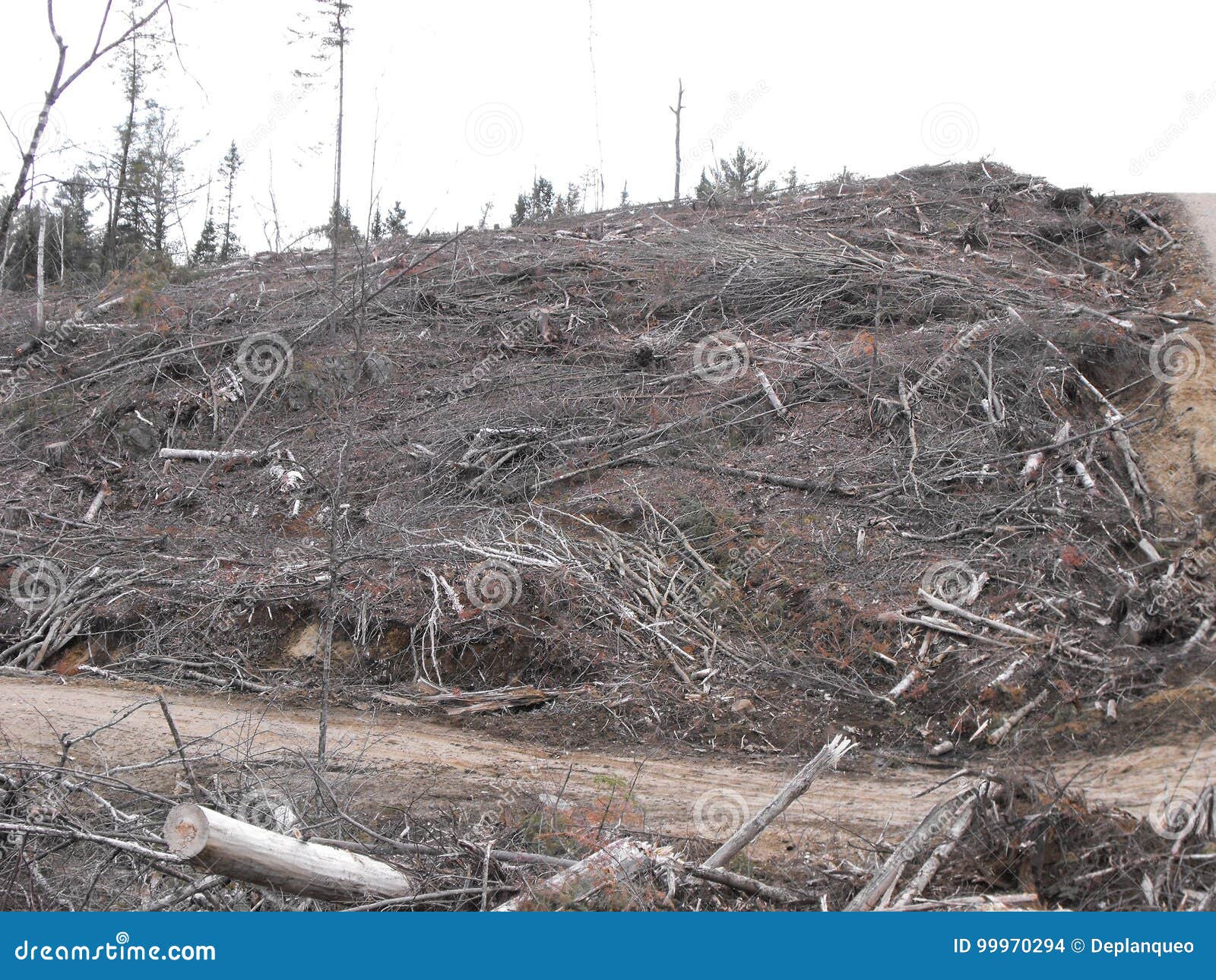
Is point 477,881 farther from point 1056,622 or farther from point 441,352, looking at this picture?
point 441,352

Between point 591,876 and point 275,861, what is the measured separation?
4.09 ft

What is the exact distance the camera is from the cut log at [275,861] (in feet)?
10.1

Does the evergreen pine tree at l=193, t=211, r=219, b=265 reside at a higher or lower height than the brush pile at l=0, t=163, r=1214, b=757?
higher

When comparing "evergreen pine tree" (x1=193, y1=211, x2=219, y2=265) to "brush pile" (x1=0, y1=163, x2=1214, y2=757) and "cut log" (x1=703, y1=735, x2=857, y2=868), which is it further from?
"cut log" (x1=703, y1=735, x2=857, y2=868)

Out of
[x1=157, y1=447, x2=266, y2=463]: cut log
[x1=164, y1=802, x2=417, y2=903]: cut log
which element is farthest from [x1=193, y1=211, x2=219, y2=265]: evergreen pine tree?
[x1=164, y1=802, x2=417, y2=903]: cut log

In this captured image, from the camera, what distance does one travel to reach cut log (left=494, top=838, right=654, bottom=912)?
3592mm

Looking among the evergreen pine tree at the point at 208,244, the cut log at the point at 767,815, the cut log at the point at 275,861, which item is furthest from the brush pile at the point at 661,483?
the evergreen pine tree at the point at 208,244

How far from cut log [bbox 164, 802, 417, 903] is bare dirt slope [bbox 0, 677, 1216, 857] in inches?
62.0

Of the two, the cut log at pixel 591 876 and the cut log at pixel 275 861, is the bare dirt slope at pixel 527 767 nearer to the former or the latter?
the cut log at pixel 591 876

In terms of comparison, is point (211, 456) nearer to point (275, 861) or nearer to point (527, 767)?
point (527, 767)

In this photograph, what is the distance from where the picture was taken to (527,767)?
20.3ft

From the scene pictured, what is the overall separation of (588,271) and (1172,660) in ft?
36.0

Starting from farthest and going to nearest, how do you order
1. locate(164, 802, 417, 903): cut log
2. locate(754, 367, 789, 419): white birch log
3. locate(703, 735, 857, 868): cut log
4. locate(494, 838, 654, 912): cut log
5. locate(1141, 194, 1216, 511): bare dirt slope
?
locate(754, 367, 789, 419): white birch log < locate(1141, 194, 1216, 511): bare dirt slope < locate(703, 735, 857, 868): cut log < locate(494, 838, 654, 912): cut log < locate(164, 802, 417, 903): cut log

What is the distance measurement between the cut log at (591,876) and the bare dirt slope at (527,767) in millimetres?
1105
